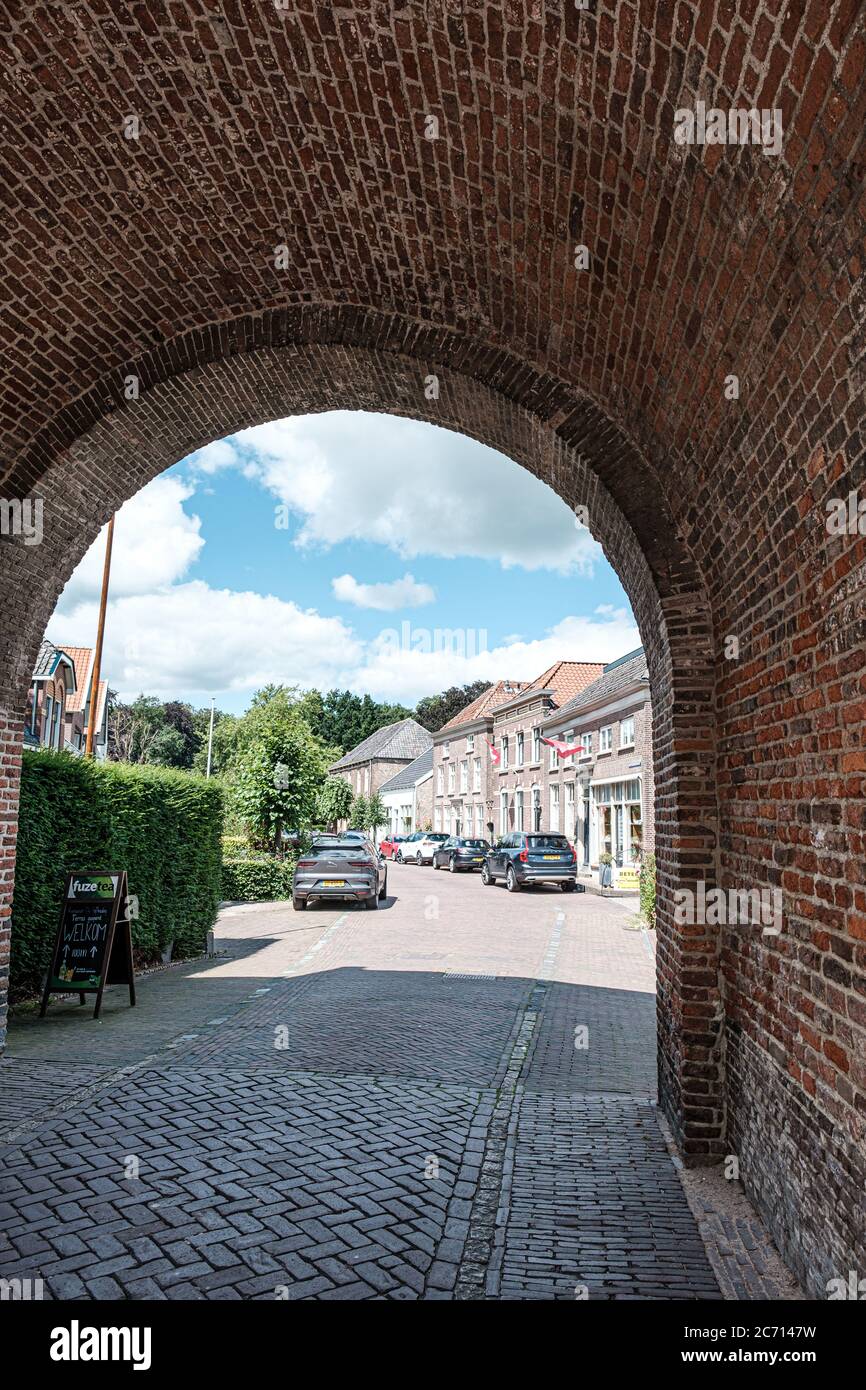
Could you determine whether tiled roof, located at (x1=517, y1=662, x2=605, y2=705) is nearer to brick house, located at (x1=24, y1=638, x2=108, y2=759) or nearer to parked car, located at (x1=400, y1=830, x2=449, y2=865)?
parked car, located at (x1=400, y1=830, x2=449, y2=865)

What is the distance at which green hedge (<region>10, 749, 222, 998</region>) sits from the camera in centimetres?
868

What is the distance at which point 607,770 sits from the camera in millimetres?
29281

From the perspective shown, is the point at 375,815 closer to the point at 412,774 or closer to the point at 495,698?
the point at 412,774

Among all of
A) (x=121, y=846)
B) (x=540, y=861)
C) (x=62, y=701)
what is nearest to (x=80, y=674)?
(x=62, y=701)

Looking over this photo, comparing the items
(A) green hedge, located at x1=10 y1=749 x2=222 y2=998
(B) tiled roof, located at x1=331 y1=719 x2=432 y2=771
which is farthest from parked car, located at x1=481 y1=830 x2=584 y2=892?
(B) tiled roof, located at x1=331 y1=719 x2=432 y2=771

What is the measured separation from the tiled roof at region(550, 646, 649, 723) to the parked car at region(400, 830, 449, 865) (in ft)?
29.7

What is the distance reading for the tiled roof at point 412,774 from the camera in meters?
60.6

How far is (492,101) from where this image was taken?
3895 mm

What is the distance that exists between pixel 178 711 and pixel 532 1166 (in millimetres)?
98876

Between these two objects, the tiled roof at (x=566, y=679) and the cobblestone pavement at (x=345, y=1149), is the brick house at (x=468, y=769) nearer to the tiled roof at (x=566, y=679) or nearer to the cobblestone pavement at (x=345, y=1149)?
the tiled roof at (x=566, y=679)

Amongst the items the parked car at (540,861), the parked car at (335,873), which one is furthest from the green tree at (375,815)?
the parked car at (335,873)

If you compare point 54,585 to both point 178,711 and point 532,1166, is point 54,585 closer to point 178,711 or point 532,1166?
point 532,1166

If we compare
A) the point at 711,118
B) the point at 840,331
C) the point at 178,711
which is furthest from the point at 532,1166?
the point at 178,711

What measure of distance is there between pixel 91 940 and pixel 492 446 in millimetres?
5836
